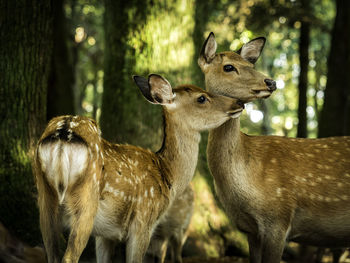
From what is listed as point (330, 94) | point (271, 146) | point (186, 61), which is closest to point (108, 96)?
point (186, 61)

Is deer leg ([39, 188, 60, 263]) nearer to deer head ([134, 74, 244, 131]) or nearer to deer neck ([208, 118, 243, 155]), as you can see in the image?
deer head ([134, 74, 244, 131])

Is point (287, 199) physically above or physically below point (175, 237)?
above

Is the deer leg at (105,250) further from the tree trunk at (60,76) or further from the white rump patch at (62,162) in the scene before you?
the tree trunk at (60,76)

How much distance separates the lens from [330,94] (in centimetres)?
971

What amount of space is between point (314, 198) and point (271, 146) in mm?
696

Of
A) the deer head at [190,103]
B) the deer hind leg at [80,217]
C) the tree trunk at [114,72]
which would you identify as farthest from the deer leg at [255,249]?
the tree trunk at [114,72]

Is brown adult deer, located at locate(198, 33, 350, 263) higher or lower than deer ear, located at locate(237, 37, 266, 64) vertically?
lower

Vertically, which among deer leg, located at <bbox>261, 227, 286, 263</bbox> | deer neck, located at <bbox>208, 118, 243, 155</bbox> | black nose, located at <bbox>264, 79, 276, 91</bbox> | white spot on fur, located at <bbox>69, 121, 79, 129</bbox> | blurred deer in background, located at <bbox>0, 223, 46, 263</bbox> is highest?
black nose, located at <bbox>264, 79, 276, 91</bbox>

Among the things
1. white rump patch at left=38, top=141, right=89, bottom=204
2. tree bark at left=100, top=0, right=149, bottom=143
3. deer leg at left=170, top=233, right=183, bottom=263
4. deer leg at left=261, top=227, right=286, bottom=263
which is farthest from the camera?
tree bark at left=100, top=0, right=149, bottom=143

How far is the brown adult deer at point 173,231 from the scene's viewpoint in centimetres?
582

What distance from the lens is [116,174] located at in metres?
4.26

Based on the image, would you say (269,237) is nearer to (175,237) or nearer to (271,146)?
(271,146)

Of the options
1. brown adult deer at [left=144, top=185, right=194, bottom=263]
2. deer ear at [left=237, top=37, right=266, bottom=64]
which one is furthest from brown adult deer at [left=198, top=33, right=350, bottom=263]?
brown adult deer at [left=144, top=185, right=194, bottom=263]

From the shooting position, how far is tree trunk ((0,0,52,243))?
5.36 meters
